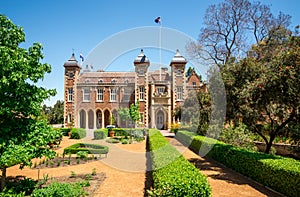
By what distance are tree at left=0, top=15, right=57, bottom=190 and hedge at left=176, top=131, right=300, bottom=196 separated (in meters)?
8.02

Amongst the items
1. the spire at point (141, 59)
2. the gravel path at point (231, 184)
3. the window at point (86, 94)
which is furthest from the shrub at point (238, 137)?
the window at point (86, 94)

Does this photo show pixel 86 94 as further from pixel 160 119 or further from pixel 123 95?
pixel 160 119

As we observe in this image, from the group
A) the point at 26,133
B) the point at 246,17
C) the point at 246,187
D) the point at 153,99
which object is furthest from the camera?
the point at 153,99

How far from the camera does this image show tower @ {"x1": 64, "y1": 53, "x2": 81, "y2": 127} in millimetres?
37094

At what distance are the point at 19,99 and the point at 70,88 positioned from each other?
32499 mm

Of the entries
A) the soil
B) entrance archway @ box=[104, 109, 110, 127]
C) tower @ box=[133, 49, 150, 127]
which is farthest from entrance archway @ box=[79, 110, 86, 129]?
the soil

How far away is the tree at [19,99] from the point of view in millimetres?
6219

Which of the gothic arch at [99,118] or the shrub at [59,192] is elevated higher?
the gothic arch at [99,118]

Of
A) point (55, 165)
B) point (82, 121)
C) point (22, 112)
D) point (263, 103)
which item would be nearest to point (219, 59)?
point (263, 103)

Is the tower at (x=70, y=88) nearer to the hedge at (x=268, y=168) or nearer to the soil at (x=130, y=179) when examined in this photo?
the soil at (x=130, y=179)

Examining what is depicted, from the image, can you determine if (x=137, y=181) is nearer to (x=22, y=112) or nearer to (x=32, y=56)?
(x=22, y=112)

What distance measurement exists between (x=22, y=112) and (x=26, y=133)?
2.33ft

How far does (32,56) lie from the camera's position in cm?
699

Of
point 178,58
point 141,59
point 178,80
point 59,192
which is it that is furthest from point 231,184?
point 178,58
